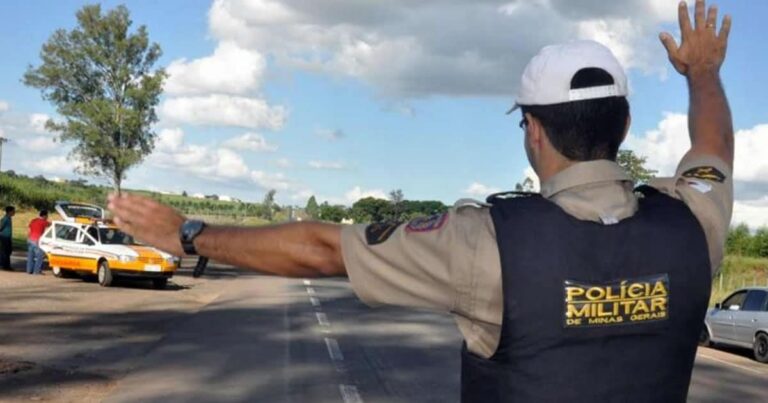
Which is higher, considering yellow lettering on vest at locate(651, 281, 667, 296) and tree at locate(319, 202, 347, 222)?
tree at locate(319, 202, 347, 222)

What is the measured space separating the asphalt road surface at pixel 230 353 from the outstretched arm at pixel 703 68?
24.1 feet

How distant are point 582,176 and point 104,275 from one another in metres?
23.5

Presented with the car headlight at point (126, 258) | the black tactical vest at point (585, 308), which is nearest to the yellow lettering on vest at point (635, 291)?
the black tactical vest at point (585, 308)

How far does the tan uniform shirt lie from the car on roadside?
Answer: 620 inches

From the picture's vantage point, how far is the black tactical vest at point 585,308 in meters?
2.03

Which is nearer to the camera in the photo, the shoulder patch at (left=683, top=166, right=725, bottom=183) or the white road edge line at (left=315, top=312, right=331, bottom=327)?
the shoulder patch at (left=683, top=166, right=725, bottom=183)

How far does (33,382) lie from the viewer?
1016 cm

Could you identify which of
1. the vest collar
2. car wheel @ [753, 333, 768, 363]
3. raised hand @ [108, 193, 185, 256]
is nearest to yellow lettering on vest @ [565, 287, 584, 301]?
the vest collar

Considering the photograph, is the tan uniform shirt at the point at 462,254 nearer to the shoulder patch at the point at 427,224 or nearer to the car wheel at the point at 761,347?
the shoulder patch at the point at 427,224

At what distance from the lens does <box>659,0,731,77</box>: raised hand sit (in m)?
2.80

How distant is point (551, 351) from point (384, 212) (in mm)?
2833

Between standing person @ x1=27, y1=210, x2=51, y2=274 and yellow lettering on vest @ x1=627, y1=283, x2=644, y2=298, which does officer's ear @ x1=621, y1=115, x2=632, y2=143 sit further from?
standing person @ x1=27, y1=210, x2=51, y2=274

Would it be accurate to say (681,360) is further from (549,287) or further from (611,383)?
(549,287)

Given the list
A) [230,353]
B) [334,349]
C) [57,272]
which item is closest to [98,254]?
[57,272]
